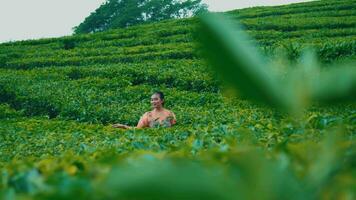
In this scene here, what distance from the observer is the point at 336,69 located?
1.47 ft

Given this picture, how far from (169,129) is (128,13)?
3702 cm

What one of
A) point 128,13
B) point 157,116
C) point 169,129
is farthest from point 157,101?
point 128,13

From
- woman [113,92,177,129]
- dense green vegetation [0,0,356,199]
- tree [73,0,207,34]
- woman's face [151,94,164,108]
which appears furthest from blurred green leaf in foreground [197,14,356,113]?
tree [73,0,207,34]

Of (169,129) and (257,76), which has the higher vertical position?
(257,76)

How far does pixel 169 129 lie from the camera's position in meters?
6.28

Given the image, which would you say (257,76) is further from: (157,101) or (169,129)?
(157,101)

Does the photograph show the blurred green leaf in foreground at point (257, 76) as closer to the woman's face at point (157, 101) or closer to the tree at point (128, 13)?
the woman's face at point (157, 101)

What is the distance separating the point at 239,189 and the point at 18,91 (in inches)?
516

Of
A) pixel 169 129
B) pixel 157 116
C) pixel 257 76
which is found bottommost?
pixel 157 116

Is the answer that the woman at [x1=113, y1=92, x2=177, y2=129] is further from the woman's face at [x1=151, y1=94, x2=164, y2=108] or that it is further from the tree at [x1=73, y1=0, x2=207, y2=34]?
the tree at [x1=73, y1=0, x2=207, y2=34]

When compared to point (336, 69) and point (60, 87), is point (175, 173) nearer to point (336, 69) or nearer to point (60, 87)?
point (336, 69)

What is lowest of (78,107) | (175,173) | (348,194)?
(78,107)

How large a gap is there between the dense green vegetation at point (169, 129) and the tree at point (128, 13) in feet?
58.5

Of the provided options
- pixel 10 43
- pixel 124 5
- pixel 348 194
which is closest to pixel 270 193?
pixel 348 194
